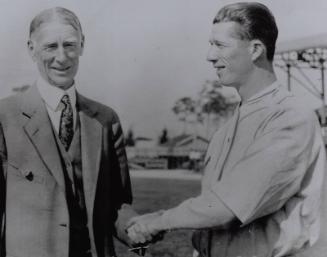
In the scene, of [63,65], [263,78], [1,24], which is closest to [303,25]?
[263,78]

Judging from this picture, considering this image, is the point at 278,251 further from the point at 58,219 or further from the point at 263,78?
the point at 58,219

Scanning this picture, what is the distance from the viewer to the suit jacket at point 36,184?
1912 millimetres

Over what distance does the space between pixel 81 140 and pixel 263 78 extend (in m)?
0.78

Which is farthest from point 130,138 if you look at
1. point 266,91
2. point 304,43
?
point 266,91

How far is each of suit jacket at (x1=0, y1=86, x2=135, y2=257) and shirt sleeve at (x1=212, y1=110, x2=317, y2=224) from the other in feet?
2.09

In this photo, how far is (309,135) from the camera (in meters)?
1.58

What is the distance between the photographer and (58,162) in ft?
6.31

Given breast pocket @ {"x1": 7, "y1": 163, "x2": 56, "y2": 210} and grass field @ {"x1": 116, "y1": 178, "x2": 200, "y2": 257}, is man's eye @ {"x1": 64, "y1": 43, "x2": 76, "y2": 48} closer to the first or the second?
breast pocket @ {"x1": 7, "y1": 163, "x2": 56, "y2": 210}

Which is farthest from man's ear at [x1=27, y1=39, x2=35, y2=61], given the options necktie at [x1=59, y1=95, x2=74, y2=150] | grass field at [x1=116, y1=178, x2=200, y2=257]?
grass field at [x1=116, y1=178, x2=200, y2=257]

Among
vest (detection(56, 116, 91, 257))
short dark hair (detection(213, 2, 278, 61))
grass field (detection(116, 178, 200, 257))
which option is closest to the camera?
short dark hair (detection(213, 2, 278, 61))

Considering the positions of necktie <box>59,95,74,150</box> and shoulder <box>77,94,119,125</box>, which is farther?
shoulder <box>77,94,119,125</box>

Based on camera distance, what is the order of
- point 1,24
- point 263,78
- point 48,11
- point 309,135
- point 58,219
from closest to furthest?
point 309,135, point 263,78, point 58,219, point 48,11, point 1,24

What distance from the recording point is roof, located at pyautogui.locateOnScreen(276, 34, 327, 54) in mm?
2555

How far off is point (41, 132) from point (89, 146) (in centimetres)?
20
